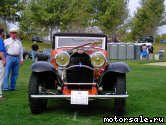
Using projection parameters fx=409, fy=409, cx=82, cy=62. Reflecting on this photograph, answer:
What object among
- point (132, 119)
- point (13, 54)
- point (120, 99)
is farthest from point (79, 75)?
point (13, 54)

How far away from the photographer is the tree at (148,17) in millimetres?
59438

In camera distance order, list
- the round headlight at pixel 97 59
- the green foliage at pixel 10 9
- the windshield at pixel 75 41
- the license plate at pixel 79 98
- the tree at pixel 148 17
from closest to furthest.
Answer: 1. the license plate at pixel 79 98
2. the round headlight at pixel 97 59
3. the windshield at pixel 75 41
4. the green foliage at pixel 10 9
5. the tree at pixel 148 17

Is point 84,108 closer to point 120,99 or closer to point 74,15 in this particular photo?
point 120,99

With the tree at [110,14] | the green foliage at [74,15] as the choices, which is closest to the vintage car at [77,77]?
the green foliage at [74,15]

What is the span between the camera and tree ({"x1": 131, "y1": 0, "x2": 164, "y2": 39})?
5944cm

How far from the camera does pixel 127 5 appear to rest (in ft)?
189

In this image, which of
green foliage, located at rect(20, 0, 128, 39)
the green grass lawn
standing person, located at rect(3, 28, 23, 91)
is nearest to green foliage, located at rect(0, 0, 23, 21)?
green foliage, located at rect(20, 0, 128, 39)

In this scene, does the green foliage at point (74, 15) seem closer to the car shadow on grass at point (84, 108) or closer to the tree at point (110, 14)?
the tree at point (110, 14)

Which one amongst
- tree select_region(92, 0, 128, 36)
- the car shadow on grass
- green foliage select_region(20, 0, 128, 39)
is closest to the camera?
the car shadow on grass

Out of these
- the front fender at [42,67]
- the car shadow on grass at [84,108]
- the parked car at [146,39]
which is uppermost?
the parked car at [146,39]

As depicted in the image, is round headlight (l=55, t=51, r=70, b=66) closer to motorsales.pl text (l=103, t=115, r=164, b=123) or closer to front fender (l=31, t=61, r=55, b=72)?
front fender (l=31, t=61, r=55, b=72)

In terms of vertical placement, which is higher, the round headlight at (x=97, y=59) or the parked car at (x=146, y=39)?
the parked car at (x=146, y=39)

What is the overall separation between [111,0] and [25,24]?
11556 millimetres

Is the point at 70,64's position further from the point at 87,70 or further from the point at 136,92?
the point at 136,92
